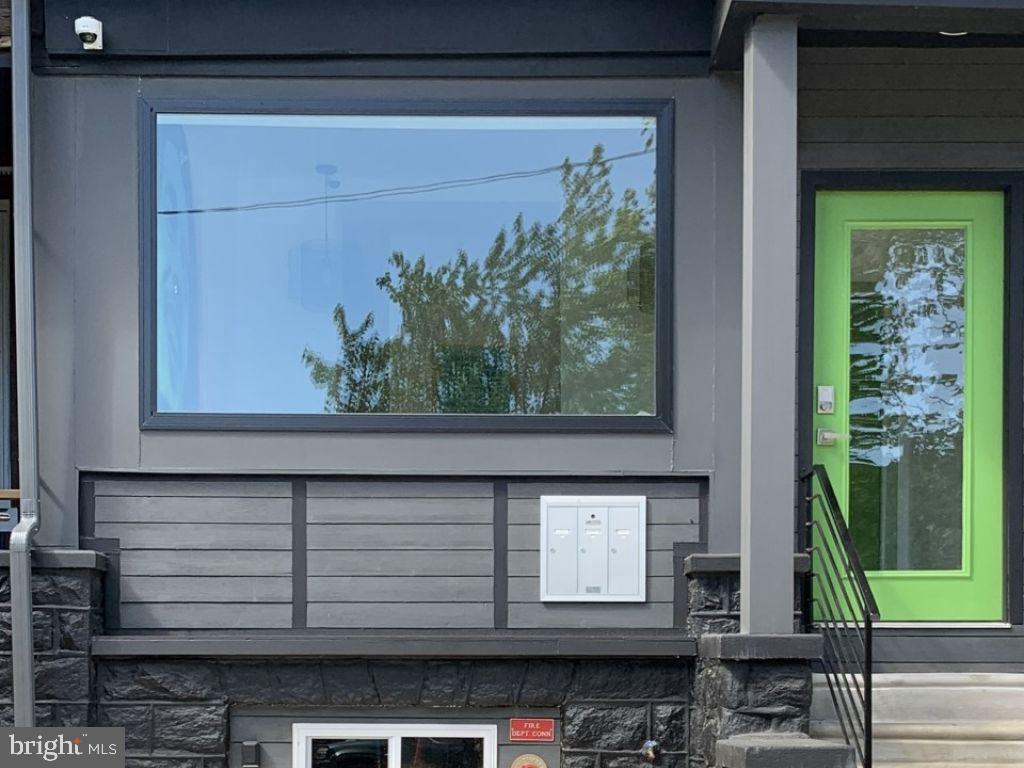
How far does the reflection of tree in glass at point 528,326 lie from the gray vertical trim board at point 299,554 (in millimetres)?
359

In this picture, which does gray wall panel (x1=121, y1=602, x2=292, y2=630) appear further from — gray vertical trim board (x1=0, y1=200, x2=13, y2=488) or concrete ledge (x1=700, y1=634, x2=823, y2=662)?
concrete ledge (x1=700, y1=634, x2=823, y2=662)

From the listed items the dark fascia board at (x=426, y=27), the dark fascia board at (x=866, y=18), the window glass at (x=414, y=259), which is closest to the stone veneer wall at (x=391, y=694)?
the window glass at (x=414, y=259)

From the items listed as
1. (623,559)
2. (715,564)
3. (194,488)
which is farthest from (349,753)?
(715,564)

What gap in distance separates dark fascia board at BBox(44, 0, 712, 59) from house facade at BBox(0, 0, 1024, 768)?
0.04ft

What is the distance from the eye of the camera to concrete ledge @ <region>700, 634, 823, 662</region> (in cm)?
377

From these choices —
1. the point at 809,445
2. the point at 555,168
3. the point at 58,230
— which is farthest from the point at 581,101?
the point at 58,230

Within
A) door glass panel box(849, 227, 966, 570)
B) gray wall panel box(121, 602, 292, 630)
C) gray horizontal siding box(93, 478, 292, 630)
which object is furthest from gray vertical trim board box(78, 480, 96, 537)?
door glass panel box(849, 227, 966, 570)

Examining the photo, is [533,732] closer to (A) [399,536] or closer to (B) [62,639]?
(A) [399,536]

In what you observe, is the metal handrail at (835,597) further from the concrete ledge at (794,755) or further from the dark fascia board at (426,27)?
the dark fascia board at (426,27)

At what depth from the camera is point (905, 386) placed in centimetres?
455

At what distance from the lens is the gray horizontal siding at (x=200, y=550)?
13.8 ft

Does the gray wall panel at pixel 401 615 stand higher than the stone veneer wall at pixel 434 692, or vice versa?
the gray wall panel at pixel 401 615

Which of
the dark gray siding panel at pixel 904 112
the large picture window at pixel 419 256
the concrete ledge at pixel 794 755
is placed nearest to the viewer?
the concrete ledge at pixel 794 755

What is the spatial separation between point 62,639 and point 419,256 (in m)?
1.91
